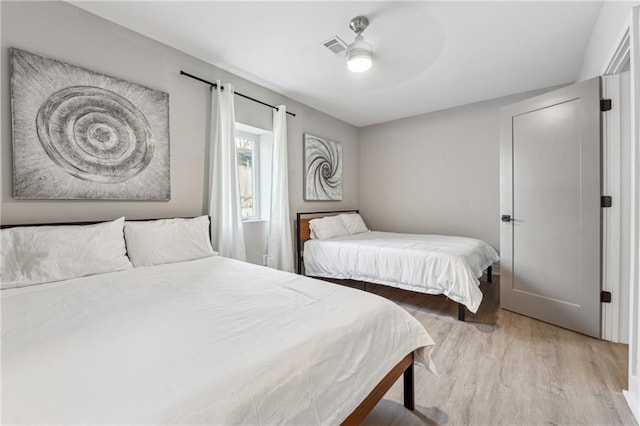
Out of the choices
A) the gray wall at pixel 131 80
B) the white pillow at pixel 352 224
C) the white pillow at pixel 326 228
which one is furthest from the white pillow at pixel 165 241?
the white pillow at pixel 352 224

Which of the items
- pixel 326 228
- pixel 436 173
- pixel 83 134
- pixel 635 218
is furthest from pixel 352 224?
pixel 83 134

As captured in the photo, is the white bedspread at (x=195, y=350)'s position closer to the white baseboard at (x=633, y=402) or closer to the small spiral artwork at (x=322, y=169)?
the white baseboard at (x=633, y=402)

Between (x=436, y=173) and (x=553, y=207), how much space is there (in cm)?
192

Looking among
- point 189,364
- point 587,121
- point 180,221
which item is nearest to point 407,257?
point 587,121

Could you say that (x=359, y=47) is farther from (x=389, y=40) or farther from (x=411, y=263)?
(x=411, y=263)

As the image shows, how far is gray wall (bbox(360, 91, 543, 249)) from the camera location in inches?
146

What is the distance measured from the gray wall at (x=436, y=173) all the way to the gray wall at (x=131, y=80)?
213 cm

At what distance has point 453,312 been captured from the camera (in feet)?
8.64

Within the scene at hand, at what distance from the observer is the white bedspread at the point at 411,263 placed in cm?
238

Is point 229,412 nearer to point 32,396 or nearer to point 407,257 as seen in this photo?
point 32,396

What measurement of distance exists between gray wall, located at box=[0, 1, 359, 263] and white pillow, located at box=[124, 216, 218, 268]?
25 cm

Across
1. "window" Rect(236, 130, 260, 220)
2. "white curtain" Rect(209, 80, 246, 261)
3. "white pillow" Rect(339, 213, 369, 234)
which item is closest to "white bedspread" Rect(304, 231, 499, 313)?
"white pillow" Rect(339, 213, 369, 234)

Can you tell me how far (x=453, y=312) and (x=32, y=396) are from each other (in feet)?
9.47

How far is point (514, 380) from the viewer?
1604mm
